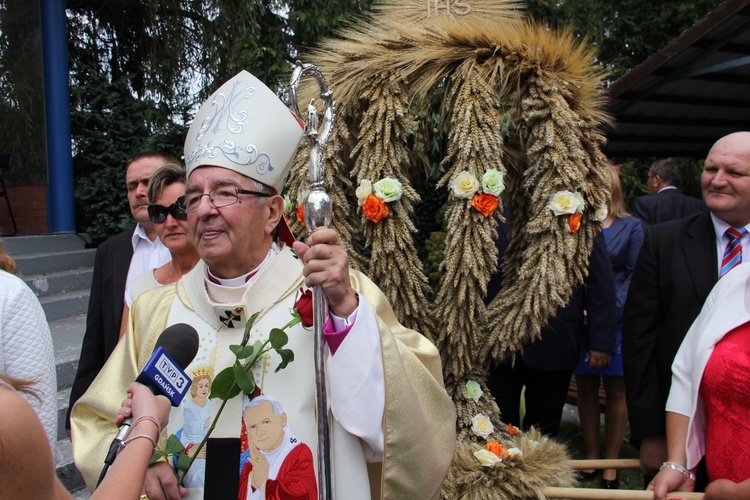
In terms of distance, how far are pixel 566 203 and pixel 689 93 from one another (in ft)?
17.8

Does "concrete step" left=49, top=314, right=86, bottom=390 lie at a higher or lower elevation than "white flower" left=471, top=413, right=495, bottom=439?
lower

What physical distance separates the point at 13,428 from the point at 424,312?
Result: 199 centimetres

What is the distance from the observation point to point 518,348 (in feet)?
9.25

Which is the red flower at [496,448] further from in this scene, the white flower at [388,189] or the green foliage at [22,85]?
the green foliage at [22,85]

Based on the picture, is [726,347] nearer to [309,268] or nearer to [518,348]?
[518,348]

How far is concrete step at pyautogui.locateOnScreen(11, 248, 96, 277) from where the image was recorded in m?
6.46

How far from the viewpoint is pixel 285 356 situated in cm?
193

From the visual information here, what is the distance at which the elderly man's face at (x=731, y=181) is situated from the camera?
2594 millimetres

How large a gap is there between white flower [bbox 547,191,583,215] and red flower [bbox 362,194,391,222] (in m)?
0.65

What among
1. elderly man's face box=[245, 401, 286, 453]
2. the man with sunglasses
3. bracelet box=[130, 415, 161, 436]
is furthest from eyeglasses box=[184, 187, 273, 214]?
bracelet box=[130, 415, 161, 436]

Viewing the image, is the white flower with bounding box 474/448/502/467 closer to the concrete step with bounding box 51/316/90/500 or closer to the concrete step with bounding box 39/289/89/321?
the concrete step with bounding box 51/316/90/500

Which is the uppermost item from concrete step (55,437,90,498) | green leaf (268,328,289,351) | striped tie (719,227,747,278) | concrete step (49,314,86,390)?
striped tie (719,227,747,278)

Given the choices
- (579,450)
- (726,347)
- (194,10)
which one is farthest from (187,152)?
(194,10)

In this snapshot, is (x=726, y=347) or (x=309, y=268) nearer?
(x=309, y=268)
